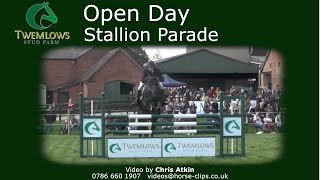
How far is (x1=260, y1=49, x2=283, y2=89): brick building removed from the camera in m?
10.6

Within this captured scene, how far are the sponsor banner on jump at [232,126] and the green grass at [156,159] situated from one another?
0.81 ft

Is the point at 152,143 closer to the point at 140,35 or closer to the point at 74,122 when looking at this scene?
the point at 74,122

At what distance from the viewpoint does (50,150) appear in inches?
418

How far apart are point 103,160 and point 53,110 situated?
0.97m

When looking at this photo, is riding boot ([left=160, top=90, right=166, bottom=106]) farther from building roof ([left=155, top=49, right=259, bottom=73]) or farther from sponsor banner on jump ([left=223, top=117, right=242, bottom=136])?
sponsor banner on jump ([left=223, top=117, right=242, bottom=136])

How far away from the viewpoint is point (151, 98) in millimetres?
10844

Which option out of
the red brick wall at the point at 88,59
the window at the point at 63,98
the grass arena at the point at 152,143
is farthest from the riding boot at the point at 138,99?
the window at the point at 63,98

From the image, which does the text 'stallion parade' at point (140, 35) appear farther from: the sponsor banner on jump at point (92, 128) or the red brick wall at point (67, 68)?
the sponsor banner on jump at point (92, 128)

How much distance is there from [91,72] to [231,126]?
2060 millimetres

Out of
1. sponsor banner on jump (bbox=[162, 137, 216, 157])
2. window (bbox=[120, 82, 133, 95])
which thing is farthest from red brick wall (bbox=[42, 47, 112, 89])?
sponsor banner on jump (bbox=[162, 137, 216, 157])

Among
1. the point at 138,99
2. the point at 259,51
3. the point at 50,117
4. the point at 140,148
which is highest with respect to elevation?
the point at 259,51

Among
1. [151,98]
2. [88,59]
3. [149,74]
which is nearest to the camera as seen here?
[88,59]

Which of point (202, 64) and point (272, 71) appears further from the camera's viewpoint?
point (272, 71)

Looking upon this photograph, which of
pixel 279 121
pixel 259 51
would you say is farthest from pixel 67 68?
pixel 279 121
